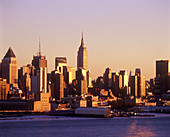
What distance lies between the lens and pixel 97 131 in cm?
7112

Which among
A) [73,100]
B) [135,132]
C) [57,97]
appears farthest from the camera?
[57,97]

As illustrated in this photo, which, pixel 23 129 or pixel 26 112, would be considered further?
pixel 26 112

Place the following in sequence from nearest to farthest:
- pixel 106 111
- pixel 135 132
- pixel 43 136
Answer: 1. pixel 43 136
2. pixel 135 132
3. pixel 106 111

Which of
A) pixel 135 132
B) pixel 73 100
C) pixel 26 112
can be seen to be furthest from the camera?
pixel 73 100

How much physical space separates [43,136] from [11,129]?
10733 millimetres

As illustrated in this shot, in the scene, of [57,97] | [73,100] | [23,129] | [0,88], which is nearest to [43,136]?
[23,129]

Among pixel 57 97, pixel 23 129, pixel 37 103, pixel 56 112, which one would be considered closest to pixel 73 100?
pixel 57 97

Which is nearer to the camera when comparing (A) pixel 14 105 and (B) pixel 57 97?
(A) pixel 14 105

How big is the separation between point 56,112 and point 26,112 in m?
13.2

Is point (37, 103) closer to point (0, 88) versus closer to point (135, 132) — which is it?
point (0, 88)

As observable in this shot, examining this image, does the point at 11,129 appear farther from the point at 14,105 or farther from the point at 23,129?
the point at 14,105

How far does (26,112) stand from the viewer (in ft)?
422

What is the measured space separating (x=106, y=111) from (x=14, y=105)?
29042mm

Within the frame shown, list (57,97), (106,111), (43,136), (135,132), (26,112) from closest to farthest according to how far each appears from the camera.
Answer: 1. (43,136)
2. (135,132)
3. (106,111)
4. (26,112)
5. (57,97)
